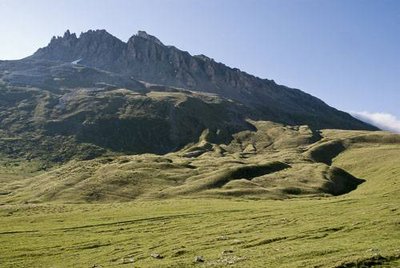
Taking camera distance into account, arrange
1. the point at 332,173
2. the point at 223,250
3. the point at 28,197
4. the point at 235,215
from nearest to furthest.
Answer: the point at 223,250, the point at 235,215, the point at 28,197, the point at 332,173

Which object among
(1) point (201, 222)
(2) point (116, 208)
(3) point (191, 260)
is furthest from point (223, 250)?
(2) point (116, 208)

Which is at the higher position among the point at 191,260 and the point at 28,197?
the point at 191,260

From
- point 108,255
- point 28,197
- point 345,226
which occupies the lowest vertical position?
point 28,197

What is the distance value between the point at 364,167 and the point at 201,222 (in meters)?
128

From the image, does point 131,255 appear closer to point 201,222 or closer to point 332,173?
point 201,222

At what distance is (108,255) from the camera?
59.0 m

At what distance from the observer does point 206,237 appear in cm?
6619

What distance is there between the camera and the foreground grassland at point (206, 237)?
152 ft

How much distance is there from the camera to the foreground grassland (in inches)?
1825

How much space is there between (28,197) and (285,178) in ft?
271

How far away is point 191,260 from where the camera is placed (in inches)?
1938

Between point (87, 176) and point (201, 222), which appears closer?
point (201, 222)

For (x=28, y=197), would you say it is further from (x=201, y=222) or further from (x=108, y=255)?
(x=108, y=255)

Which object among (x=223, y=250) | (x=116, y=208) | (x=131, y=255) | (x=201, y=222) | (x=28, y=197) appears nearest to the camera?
(x=223, y=250)
